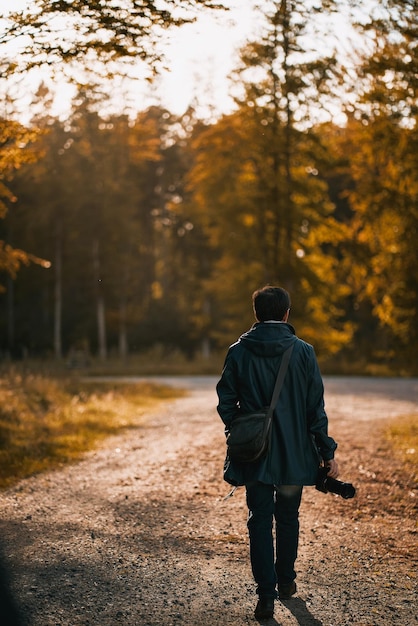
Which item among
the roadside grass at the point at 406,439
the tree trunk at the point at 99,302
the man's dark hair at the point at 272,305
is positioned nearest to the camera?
the man's dark hair at the point at 272,305

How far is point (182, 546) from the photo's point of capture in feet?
21.4

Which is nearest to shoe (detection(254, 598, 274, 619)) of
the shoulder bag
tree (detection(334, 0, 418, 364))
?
the shoulder bag

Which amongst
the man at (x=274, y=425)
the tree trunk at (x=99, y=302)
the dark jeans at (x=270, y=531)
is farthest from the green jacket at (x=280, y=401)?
the tree trunk at (x=99, y=302)

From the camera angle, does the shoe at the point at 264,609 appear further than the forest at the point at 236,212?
No

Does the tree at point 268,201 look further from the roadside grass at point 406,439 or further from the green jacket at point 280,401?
the green jacket at point 280,401

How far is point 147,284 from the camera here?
161 ft

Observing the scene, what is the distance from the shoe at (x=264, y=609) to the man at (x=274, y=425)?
8cm

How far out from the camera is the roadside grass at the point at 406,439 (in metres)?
11.1

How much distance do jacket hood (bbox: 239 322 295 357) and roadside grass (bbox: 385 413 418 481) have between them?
5.29 meters

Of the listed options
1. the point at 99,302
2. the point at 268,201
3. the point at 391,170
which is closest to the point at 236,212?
the point at 268,201

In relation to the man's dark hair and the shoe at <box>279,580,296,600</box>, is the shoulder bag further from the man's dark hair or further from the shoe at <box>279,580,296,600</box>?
the shoe at <box>279,580,296,600</box>

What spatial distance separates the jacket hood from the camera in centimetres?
509

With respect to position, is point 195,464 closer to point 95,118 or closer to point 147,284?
point 95,118

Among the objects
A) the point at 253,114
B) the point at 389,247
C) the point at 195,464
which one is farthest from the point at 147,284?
the point at 195,464
